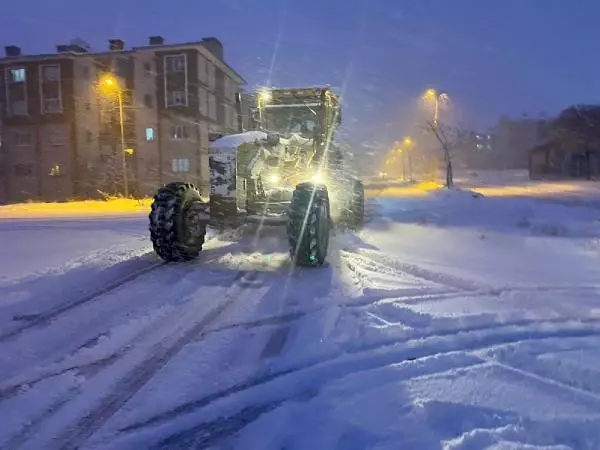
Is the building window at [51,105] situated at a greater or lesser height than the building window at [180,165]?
greater

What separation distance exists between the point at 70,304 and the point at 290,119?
685 cm

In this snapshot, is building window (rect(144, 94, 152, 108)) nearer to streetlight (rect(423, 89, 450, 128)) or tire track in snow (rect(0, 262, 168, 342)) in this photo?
streetlight (rect(423, 89, 450, 128))

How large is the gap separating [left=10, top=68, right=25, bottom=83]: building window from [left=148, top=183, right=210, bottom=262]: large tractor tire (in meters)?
42.4

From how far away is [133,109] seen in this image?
4347 centimetres

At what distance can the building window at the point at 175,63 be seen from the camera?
139ft

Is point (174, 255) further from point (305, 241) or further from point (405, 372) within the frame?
point (405, 372)

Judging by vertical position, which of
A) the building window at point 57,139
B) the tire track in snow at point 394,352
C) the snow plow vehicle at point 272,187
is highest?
the building window at point 57,139

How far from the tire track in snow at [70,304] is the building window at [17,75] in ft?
142

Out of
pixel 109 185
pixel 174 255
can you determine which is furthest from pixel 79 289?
pixel 109 185

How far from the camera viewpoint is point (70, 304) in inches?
236

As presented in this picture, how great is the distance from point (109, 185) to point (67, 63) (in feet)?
33.2

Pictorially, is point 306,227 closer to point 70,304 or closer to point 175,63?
point 70,304

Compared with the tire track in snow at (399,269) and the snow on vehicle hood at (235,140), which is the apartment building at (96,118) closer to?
the snow on vehicle hood at (235,140)

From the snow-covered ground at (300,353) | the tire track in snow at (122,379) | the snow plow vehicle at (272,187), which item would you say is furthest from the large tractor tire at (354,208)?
the tire track in snow at (122,379)
